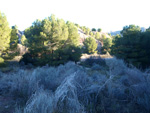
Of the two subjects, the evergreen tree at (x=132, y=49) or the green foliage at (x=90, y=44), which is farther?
the green foliage at (x=90, y=44)

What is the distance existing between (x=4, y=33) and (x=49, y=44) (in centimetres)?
687

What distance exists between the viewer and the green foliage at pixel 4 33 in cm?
1648

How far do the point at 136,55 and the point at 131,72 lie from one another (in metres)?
13.1

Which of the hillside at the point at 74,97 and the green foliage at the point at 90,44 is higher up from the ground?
the green foliage at the point at 90,44

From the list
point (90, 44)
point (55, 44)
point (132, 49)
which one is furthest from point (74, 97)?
point (90, 44)

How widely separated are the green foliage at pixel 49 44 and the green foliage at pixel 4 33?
4160 millimetres

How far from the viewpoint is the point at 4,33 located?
54.5 ft

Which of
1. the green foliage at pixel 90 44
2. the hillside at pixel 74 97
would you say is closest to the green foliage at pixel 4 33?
the hillside at pixel 74 97

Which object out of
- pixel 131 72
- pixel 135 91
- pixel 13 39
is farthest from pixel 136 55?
pixel 13 39

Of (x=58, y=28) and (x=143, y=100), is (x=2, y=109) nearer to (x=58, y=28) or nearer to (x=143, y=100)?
(x=143, y=100)

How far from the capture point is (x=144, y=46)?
17.5 metres

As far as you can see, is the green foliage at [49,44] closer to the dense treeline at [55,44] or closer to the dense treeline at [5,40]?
the dense treeline at [55,44]

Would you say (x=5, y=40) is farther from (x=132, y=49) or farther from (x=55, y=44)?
(x=132, y=49)

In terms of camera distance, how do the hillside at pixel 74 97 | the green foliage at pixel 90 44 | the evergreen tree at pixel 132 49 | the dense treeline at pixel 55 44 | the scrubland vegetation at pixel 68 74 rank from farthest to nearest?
the green foliage at pixel 90 44, the evergreen tree at pixel 132 49, the dense treeline at pixel 55 44, the scrubland vegetation at pixel 68 74, the hillside at pixel 74 97
